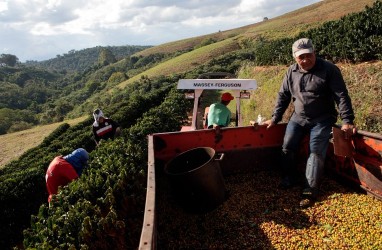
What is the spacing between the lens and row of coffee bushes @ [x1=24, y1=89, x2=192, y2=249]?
3.52 m

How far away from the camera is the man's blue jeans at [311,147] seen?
14.6 ft

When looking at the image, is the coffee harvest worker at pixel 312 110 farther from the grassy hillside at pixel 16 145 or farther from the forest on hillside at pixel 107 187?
the grassy hillside at pixel 16 145

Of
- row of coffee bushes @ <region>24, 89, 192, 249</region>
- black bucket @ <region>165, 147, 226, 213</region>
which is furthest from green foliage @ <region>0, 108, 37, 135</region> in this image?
black bucket @ <region>165, 147, 226, 213</region>

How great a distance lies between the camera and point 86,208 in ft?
12.5

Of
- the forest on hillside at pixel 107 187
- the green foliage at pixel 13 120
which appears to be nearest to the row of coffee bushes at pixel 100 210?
the forest on hillside at pixel 107 187

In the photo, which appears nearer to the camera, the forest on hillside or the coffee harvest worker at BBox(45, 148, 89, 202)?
the forest on hillside

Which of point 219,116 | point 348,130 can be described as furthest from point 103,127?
point 348,130

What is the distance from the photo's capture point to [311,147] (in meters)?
4.54

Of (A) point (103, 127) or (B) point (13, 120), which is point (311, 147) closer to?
(A) point (103, 127)

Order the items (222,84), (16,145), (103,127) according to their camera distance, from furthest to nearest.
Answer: (16,145) → (103,127) → (222,84)

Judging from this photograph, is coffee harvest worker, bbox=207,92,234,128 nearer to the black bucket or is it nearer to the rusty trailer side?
the rusty trailer side

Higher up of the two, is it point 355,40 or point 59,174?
point 355,40

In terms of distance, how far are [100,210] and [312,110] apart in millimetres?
3007

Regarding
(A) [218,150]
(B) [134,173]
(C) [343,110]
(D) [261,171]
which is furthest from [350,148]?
(B) [134,173]
